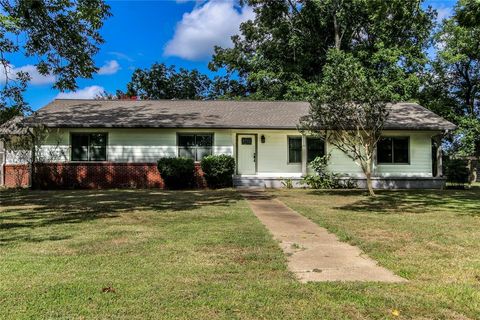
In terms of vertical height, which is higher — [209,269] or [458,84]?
[458,84]

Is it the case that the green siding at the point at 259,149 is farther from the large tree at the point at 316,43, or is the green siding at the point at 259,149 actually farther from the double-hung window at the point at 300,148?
the large tree at the point at 316,43

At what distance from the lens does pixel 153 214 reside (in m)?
9.88

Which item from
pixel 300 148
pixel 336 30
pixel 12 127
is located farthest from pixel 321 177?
pixel 336 30

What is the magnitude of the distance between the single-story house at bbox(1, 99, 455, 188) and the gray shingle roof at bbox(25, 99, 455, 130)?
0.15 ft

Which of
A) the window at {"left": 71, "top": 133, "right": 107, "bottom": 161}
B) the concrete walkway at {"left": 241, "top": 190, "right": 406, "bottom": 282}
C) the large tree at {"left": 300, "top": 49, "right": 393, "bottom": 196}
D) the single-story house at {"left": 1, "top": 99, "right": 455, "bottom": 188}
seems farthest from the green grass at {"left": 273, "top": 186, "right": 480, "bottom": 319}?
the window at {"left": 71, "top": 133, "right": 107, "bottom": 161}

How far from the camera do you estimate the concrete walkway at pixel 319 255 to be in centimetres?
Answer: 480

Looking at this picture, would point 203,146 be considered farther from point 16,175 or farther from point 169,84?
point 169,84

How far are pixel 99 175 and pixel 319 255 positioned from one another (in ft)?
51.2

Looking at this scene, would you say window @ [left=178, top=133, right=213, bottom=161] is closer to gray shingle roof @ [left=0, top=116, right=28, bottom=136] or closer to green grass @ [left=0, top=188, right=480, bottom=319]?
gray shingle roof @ [left=0, top=116, right=28, bottom=136]

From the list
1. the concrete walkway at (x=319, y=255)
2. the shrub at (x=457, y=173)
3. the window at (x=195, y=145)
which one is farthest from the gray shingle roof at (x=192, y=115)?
the concrete walkway at (x=319, y=255)

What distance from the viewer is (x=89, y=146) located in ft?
65.1

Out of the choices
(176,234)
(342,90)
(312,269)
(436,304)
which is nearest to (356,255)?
(312,269)

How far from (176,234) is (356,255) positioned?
2.95 metres

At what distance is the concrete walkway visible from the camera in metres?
4.80
